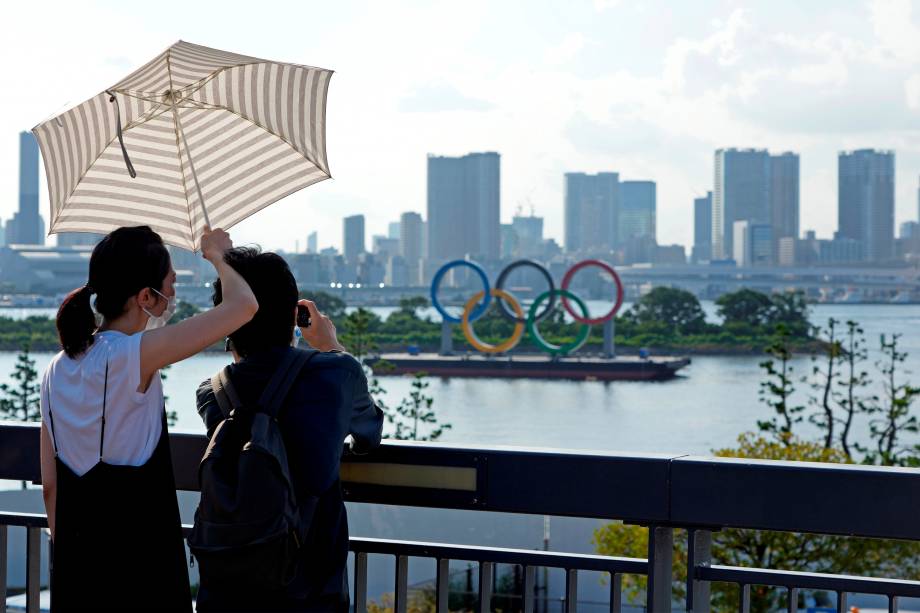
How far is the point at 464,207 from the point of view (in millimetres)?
102312

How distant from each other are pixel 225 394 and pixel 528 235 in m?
128

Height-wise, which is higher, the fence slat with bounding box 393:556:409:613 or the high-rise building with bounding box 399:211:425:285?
the high-rise building with bounding box 399:211:425:285

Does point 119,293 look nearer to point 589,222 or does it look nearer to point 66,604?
point 66,604

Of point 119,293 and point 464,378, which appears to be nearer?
point 119,293

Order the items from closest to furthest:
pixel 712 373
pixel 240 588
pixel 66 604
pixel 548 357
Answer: pixel 240 588, pixel 66 604, pixel 712 373, pixel 548 357

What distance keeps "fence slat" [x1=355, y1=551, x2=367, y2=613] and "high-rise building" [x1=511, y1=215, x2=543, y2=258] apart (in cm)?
11272

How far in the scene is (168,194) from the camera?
276 centimetres

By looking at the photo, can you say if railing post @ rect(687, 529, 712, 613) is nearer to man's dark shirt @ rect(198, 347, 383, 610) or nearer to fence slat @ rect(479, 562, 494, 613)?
fence slat @ rect(479, 562, 494, 613)

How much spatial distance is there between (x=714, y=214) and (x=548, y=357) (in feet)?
166

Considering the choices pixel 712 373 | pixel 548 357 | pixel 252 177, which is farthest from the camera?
pixel 548 357

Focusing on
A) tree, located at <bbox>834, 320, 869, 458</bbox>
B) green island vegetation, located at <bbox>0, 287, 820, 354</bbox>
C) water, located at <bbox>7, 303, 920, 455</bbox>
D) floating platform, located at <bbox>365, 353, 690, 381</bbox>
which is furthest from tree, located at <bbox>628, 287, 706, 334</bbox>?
tree, located at <bbox>834, 320, 869, 458</bbox>

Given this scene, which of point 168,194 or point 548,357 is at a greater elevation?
point 168,194

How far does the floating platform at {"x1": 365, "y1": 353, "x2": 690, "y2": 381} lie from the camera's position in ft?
198

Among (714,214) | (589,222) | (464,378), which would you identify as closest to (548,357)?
(464,378)
